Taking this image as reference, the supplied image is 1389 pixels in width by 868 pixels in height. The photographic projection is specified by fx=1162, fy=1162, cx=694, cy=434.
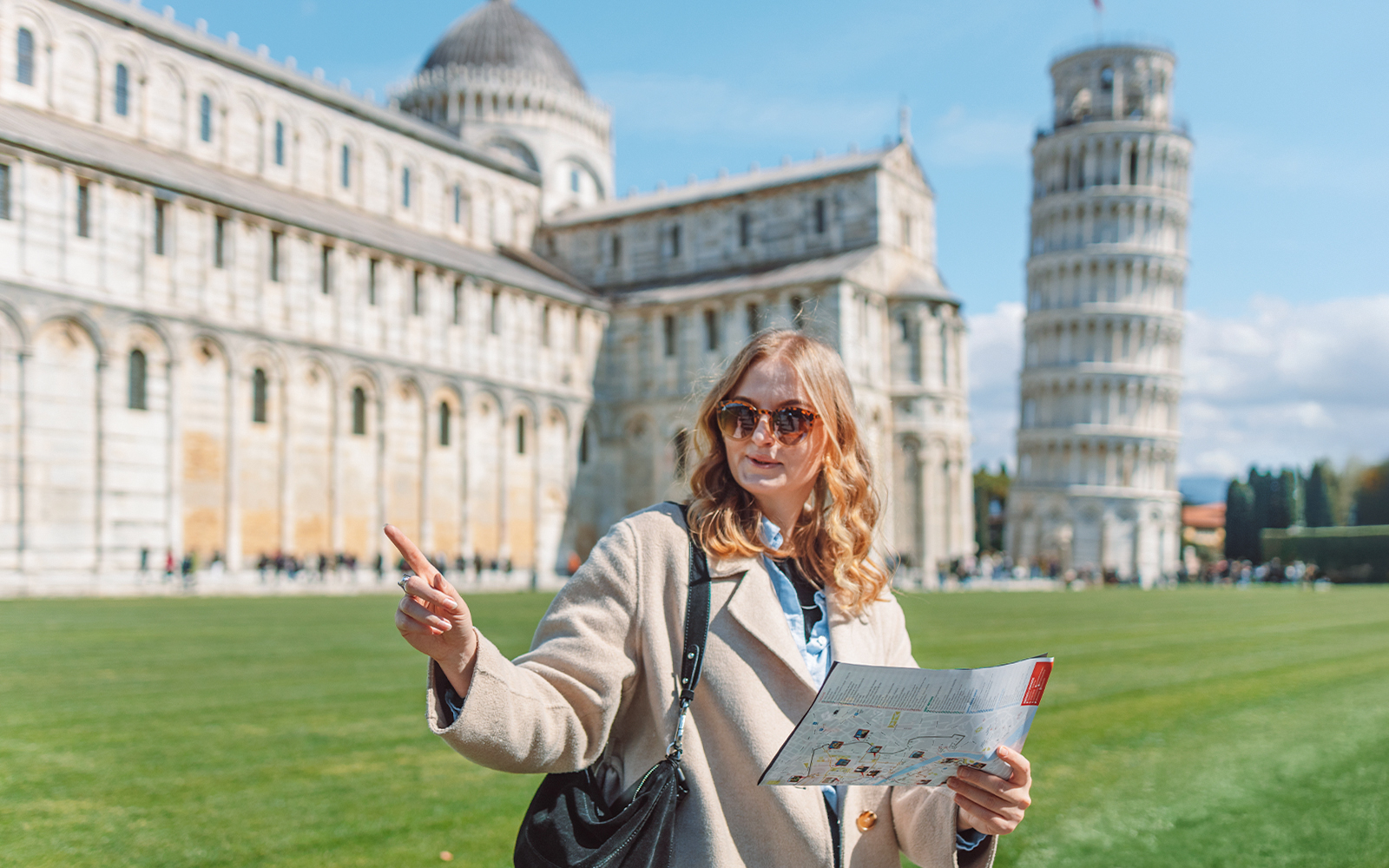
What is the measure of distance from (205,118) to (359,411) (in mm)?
11506

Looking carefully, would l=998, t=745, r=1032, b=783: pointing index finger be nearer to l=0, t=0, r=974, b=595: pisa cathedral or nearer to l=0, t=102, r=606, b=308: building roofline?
l=0, t=0, r=974, b=595: pisa cathedral

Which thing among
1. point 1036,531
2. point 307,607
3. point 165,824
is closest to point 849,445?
point 165,824

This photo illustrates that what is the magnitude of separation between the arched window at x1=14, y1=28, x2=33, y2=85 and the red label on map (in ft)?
129

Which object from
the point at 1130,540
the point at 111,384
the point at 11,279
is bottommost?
the point at 1130,540

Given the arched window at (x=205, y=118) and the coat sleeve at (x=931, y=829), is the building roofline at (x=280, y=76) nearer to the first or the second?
the arched window at (x=205, y=118)

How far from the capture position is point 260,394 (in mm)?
35500

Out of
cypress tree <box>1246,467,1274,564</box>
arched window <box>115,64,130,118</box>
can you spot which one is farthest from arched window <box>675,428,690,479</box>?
cypress tree <box>1246,467,1274,564</box>

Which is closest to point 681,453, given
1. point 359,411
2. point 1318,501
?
point 359,411

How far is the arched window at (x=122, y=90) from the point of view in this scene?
121ft

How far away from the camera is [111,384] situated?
30.8 m

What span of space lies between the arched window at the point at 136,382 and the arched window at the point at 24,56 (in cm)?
958

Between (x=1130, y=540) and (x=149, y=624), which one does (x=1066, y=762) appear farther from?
(x=1130, y=540)

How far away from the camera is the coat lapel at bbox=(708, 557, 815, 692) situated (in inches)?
105

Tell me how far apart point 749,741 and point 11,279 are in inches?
1245
